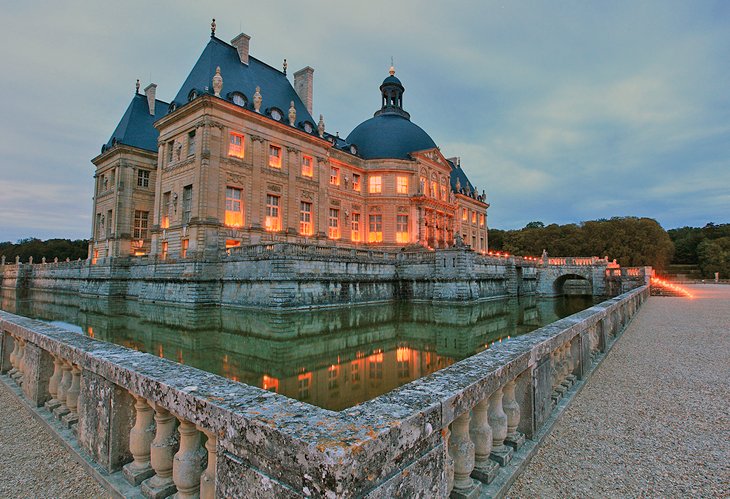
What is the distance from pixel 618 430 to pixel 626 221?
71.7 m

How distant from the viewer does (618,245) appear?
2447 inches

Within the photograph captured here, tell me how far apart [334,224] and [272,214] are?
27.6ft

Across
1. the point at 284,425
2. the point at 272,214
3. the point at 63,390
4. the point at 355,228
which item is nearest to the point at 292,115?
the point at 272,214

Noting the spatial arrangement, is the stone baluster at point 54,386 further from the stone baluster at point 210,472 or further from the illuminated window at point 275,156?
the illuminated window at point 275,156

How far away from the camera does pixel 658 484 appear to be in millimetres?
3180

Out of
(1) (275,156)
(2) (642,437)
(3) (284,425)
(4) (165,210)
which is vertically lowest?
(2) (642,437)

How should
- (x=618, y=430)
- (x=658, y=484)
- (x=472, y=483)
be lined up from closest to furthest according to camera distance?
(x=472, y=483) < (x=658, y=484) < (x=618, y=430)

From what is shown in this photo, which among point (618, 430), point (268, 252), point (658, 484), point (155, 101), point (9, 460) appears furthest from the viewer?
point (155, 101)

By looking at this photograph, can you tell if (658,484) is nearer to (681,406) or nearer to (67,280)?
(681,406)

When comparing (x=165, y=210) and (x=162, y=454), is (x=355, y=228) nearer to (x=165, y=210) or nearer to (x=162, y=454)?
(x=165, y=210)

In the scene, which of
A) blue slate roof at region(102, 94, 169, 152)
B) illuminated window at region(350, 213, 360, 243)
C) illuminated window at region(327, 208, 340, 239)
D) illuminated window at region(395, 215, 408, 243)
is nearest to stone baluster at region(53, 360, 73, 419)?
illuminated window at region(327, 208, 340, 239)

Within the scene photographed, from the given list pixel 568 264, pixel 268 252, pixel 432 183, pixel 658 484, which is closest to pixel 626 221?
pixel 568 264

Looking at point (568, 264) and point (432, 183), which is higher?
point (432, 183)

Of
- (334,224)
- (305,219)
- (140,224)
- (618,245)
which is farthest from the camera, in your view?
(618,245)
